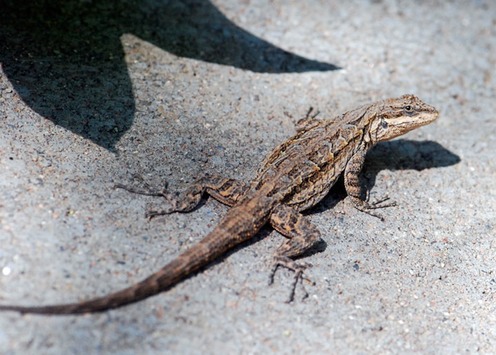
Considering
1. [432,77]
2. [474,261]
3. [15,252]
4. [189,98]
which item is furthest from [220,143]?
[432,77]

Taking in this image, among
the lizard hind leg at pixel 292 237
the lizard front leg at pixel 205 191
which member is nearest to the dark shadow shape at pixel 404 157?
the lizard hind leg at pixel 292 237

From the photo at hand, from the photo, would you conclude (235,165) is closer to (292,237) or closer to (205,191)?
(205,191)

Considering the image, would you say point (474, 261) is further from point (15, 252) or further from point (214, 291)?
point (15, 252)

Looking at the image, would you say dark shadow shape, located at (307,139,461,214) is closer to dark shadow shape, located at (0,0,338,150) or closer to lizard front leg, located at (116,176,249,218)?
dark shadow shape, located at (0,0,338,150)

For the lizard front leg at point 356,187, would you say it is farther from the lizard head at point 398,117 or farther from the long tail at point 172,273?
the long tail at point 172,273

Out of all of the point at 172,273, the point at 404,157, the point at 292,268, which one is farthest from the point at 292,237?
the point at 404,157
